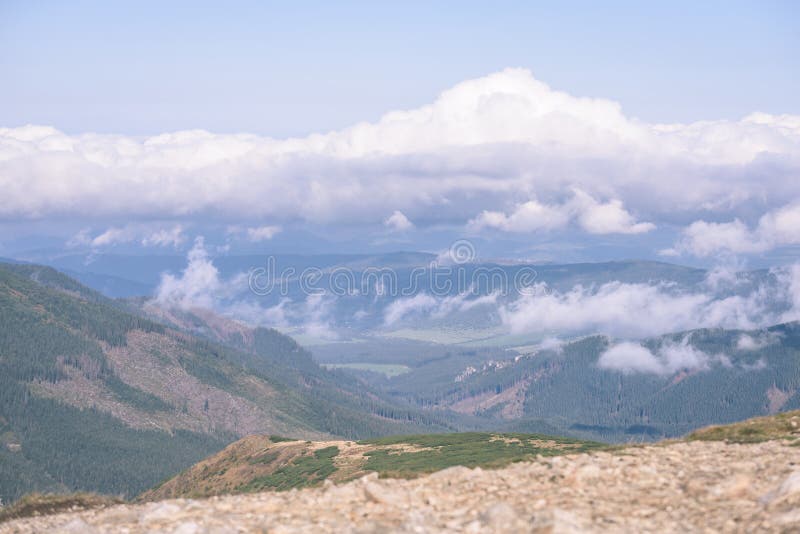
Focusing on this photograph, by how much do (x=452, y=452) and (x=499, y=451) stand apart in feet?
28.8

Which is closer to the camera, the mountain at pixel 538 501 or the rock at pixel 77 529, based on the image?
the mountain at pixel 538 501

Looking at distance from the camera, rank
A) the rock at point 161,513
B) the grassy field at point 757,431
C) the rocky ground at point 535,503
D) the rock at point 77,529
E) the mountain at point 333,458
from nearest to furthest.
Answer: the rocky ground at point 535,503 < the rock at point 77,529 < the rock at point 161,513 < the grassy field at point 757,431 < the mountain at point 333,458

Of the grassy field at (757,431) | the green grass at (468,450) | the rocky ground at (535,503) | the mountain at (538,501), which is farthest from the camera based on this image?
the green grass at (468,450)

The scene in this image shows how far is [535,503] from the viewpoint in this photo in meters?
33.9

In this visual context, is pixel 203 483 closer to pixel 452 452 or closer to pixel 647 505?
pixel 452 452

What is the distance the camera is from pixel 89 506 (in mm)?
45875

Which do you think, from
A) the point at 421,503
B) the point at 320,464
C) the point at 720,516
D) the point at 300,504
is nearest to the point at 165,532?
the point at 300,504

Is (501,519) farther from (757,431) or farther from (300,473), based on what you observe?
(300,473)

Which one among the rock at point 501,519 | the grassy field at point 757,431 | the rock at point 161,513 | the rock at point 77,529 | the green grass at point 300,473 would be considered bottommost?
the green grass at point 300,473

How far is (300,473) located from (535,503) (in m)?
75.7

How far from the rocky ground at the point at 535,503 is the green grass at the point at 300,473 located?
57614mm

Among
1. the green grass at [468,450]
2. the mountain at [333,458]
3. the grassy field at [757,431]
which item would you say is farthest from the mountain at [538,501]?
the green grass at [468,450]

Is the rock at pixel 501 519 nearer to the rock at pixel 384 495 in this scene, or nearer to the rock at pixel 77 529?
the rock at pixel 384 495

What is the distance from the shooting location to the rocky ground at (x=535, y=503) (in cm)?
3103
